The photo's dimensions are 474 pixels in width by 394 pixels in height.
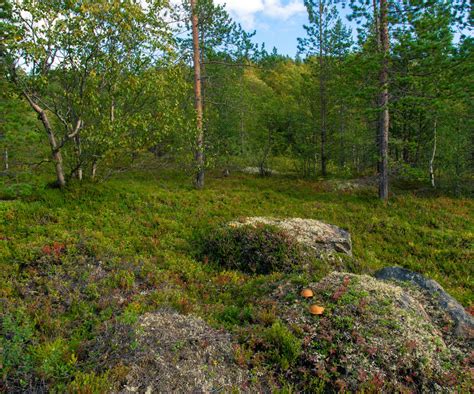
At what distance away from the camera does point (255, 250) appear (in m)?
10.1

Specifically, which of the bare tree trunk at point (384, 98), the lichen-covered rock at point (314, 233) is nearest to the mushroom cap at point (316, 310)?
the lichen-covered rock at point (314, 233)

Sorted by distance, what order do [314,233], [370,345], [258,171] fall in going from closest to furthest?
[370,345] < [314,233] < [258,171]

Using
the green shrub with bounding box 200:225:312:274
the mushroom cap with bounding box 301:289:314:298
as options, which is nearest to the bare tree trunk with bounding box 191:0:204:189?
the green shrub with bounding box 200:225:312:274

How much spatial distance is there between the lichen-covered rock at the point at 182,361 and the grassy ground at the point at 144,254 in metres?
0.43

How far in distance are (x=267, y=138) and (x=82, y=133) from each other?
50.0 ft

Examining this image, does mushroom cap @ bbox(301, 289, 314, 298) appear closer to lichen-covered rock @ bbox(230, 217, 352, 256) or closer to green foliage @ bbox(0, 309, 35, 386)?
lichen-covered rock @ bbox(230, 217, 352, 256)

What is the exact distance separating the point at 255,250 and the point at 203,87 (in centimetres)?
1898

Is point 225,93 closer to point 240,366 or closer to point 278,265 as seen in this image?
point 278,265

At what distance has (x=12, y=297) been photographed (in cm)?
667

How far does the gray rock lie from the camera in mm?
6300

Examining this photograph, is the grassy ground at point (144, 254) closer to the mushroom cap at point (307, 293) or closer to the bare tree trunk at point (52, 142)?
the bare tree trunk at point (52, 142)

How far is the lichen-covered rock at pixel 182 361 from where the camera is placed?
179 inches

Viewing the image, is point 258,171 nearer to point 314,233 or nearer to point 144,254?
point 314,233

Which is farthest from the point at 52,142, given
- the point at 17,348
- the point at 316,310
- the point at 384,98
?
the point at 384,98
